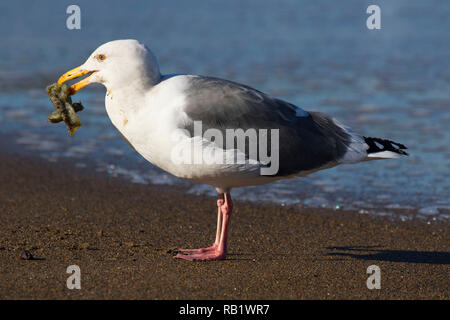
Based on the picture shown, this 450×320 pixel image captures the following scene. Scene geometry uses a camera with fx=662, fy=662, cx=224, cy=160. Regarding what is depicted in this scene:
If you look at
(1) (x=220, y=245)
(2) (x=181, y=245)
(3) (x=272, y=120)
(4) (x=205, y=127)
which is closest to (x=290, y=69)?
(2) (x=181, y=245)

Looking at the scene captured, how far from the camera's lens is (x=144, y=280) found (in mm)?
4496

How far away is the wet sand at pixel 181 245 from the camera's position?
4457mm

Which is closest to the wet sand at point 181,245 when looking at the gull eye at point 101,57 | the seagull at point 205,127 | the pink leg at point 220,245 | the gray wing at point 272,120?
the pink leg at point 220,245

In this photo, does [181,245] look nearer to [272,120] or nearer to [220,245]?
[220,245]

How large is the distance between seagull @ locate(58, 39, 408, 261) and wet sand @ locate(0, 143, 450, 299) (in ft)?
1.73

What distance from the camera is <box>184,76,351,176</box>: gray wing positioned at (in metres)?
4.91

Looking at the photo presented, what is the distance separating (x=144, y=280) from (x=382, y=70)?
32.4 feet

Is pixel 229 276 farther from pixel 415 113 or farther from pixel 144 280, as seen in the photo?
pixel 415 113

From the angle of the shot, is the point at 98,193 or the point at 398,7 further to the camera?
the point at 398,7

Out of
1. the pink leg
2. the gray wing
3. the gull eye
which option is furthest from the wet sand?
the gull eye

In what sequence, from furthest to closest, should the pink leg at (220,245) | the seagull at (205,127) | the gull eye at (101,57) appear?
the pink leg at (220,245) < the gull eye at (101,57) < the seagull at (205,127)

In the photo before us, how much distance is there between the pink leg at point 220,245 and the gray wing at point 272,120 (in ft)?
2.04

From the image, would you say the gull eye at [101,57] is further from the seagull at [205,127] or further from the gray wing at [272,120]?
the gray wing at [272,120]
